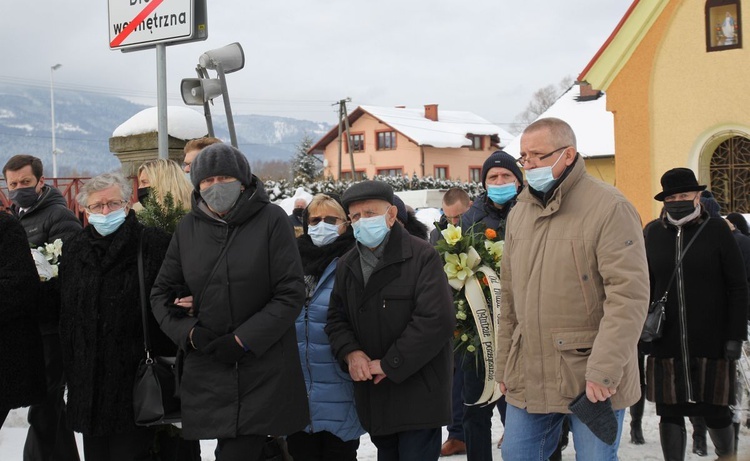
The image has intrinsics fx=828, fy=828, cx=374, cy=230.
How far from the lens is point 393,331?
455 centimetres

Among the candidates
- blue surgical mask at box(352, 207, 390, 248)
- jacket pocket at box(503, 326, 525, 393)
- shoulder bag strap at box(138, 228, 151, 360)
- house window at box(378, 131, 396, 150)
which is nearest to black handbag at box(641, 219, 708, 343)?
jacket pocket at box(503, 326, 525, 393)

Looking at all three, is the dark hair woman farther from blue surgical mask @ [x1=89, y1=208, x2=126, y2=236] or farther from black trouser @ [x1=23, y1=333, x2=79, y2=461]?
black trouser @ [x1=23, y1=333, x2=79, y2=461]

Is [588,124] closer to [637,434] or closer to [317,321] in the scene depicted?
[637,434]

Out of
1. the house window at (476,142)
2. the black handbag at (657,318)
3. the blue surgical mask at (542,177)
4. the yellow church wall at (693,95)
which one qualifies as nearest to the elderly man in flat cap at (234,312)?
the blue surgical mask at (542,177)

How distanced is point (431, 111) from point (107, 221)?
59.3m

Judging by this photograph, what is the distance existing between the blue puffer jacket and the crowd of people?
0.5 inches

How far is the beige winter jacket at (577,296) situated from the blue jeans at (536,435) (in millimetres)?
92

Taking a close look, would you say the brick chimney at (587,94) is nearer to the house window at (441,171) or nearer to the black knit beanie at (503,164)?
the house window at (441,171)

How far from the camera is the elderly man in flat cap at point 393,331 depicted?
4457 millimetres

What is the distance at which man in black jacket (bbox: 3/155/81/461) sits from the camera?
5348 millimetres

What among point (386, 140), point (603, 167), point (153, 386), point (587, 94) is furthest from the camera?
point (386, 140)

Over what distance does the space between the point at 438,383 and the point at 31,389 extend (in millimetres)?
2476

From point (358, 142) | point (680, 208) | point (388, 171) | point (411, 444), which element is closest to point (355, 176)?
point (388, 171)

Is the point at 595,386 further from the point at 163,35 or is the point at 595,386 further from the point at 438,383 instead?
the point at 163,35
